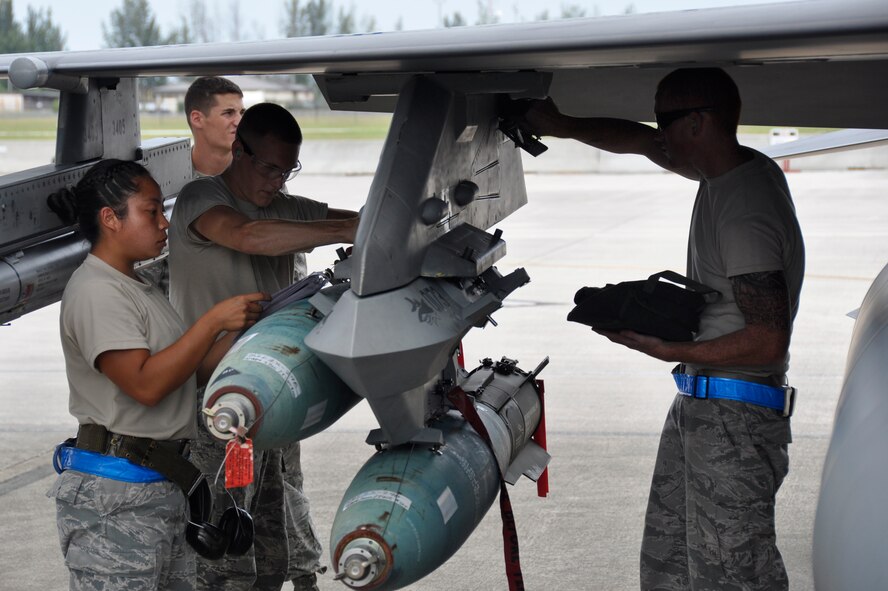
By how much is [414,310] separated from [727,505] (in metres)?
1.55

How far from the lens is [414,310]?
3033mm

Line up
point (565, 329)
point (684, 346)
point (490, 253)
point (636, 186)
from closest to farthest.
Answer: point (490, 253)
point (684, 346)
point (565, 329)
point (636, 186)

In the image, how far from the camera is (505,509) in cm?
343

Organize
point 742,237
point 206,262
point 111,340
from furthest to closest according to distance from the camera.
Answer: point 206,262 → point 742,237 → point 111,340

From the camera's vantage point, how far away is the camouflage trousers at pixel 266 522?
442cm

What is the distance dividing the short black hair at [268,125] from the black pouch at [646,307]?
1199 mm

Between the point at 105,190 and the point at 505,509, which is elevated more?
the point at 105,190

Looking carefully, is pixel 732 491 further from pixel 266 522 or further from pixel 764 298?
pixel 266 522

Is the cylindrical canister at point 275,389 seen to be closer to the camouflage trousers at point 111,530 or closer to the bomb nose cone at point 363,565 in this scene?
the bomb nose cone at point 363,565

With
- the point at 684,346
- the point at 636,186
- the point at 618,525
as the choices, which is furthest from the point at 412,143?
the point at 636,186

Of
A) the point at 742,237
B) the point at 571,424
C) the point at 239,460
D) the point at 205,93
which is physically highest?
the point at 205,93

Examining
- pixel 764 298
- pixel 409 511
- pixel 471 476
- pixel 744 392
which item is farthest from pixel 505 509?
pixel 764 298

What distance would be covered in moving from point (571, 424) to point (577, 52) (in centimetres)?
549

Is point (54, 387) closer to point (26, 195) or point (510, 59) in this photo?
point (26, 195)
